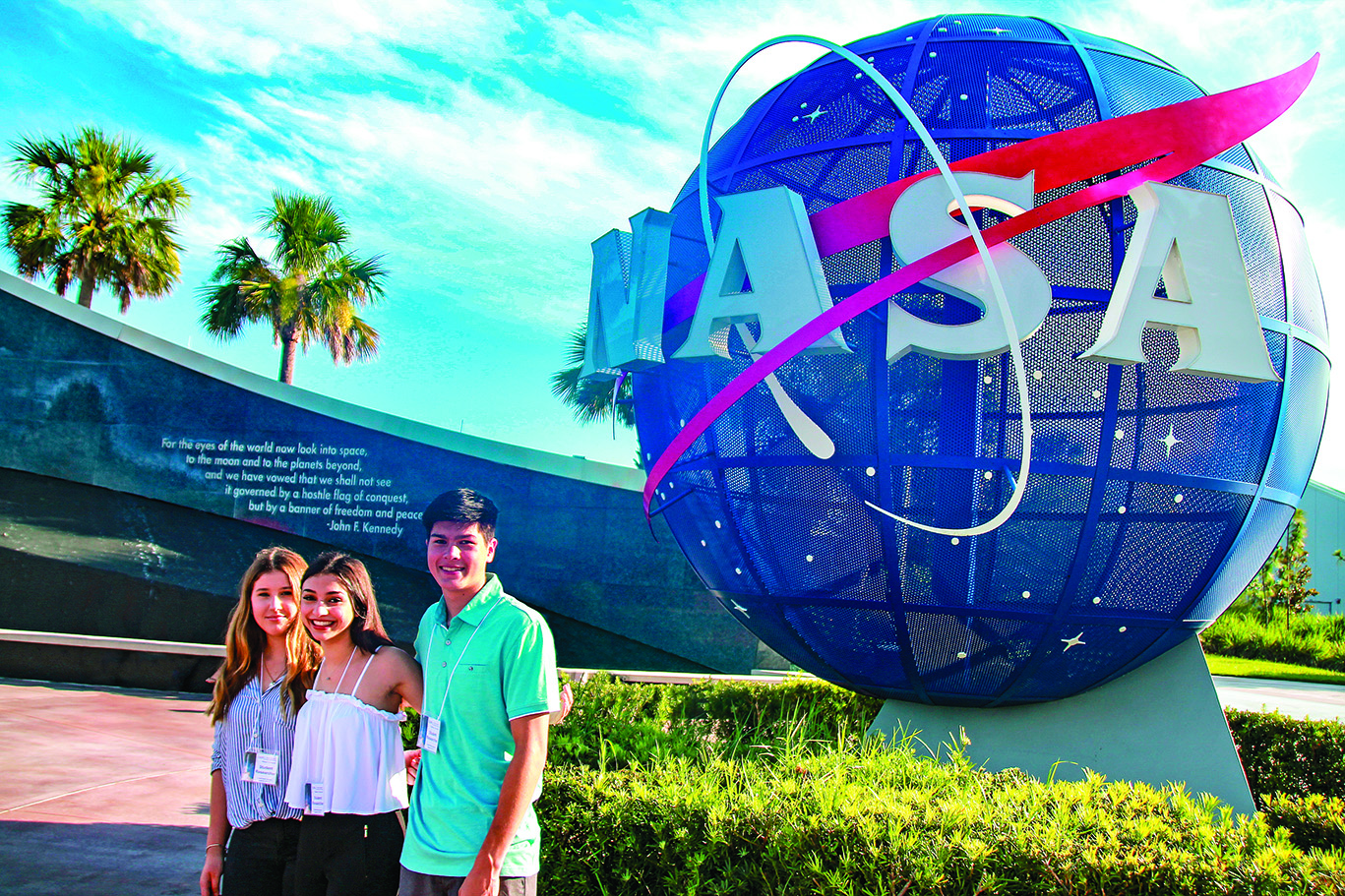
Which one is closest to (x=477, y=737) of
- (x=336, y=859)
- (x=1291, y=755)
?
(x=336, y=859)

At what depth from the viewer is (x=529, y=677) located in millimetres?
2527

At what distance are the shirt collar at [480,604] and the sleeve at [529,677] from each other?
158 mm

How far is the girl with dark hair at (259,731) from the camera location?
10.0 feet

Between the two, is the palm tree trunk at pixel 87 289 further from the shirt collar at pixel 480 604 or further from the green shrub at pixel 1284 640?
the green shrub at pixel 1284 640

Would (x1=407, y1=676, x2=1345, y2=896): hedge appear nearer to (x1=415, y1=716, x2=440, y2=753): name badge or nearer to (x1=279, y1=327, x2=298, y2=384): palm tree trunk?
(x1=415, y1=716, x2=440, y2=753): name badge

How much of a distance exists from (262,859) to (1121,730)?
4.67 meters

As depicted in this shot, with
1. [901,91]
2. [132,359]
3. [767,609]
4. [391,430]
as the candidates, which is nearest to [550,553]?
[391,430]

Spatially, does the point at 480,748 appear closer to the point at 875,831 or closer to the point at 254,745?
the point at 254,745

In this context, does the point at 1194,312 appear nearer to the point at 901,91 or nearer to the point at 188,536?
the point at 901,91

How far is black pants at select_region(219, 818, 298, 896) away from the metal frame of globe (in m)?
2.68

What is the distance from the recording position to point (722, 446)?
5.15 m

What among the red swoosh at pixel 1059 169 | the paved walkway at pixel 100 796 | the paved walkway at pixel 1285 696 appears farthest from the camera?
the paved walkway at pixel 1285 696

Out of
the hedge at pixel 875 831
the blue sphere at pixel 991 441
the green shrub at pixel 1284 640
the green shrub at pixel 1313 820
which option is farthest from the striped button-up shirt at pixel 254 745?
the green shrub at pixel 1284 640

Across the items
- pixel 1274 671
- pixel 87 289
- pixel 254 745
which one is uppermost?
pixel 87 289
